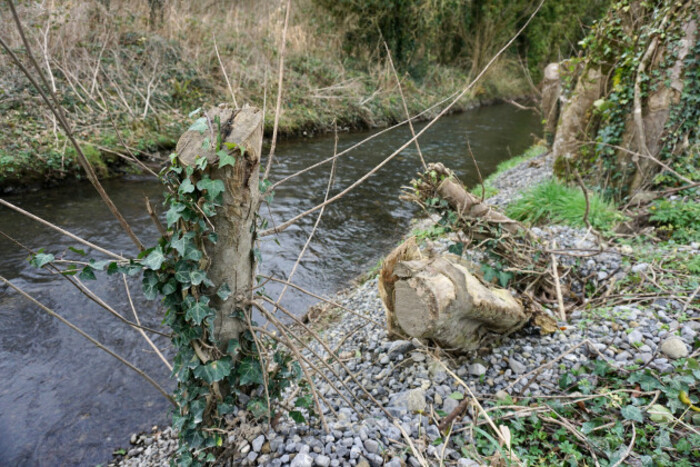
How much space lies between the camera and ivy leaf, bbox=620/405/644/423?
73.4 inches

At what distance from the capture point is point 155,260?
155 cm

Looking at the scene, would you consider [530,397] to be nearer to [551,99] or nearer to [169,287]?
[169,287]

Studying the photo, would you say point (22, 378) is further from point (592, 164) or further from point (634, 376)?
point (592, 164)

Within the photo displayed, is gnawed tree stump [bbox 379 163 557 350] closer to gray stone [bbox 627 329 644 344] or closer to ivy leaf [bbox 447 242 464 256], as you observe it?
ivy leaf [bbox 447 242 464 256]

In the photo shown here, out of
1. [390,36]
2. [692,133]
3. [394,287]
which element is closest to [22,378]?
[394,287]

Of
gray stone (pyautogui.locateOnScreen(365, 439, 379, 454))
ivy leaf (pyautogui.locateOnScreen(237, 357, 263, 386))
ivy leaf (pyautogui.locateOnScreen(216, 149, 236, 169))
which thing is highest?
ivy leaf (pyautogui.locateOnScreen(216, 149, 236, 169))

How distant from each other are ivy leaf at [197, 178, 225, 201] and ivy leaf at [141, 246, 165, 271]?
12.3 inches

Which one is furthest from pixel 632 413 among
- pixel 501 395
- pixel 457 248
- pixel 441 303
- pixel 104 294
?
pixel 104 294

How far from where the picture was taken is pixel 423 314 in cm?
233

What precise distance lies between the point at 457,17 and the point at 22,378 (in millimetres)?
19749

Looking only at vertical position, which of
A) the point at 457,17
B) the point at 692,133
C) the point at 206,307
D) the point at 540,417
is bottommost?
the point at 540,417

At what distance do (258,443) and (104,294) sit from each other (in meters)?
3.39

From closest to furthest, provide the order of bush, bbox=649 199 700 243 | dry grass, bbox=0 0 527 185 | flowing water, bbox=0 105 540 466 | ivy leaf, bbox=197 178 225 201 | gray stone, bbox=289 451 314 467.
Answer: ivy leaf, bbox=197 178 225 201
gray stone, bbox=289 451 314 467
flowing water, bbox=0 105 540 466
bush, bbox=649 199 700 243
dry grass, bbox=0 0 527 185

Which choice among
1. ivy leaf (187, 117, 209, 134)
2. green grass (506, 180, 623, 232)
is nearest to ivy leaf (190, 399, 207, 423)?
ivy leaf (187, 117, 209, 134)
